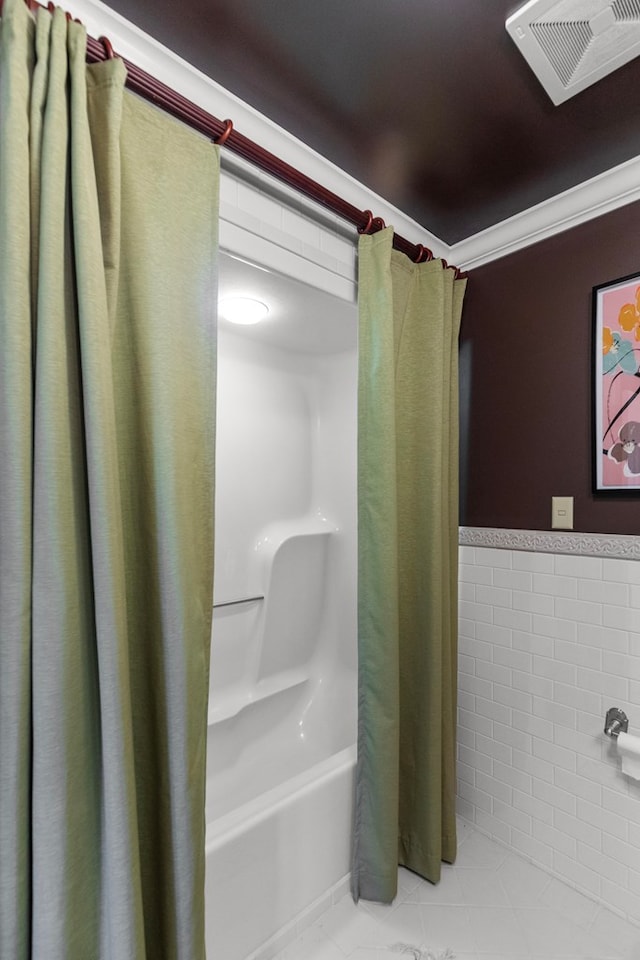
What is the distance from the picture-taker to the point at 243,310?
182cm

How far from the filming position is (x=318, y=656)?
Answer: 91.3 inches

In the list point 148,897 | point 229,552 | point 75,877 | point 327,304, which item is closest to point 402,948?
point 148,897

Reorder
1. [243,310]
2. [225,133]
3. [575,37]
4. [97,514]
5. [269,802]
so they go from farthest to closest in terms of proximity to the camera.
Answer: [243,310]
[269,802]
[225,133]
[575,37]
[97,514]

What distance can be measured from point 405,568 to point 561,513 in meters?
0.59

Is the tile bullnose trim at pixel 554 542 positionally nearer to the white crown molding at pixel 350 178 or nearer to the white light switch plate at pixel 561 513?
the white light switch plate at pixel 561 513

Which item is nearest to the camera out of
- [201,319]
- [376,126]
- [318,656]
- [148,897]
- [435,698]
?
[148,897]

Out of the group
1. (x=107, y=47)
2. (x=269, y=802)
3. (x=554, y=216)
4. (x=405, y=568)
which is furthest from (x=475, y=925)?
(x=107, y=47)

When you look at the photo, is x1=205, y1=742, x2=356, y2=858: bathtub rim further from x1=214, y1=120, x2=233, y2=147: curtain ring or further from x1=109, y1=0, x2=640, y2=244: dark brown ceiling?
x1=109, y1=0, x2=640, y2=244: dark brown ceiling

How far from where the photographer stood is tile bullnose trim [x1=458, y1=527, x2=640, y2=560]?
1531 millimetres

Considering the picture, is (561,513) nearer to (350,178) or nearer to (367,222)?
(367,222)

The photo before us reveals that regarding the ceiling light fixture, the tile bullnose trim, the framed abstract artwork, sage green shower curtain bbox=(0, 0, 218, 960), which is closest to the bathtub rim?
sage green shower curtain bbox=(0, 0, 218, 960)

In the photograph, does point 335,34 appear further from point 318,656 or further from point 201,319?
point 318,656

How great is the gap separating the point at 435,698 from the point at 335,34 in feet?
6.21

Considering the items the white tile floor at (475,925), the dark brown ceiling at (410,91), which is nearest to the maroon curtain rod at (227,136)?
the dark brown ceiling at (410,91)
